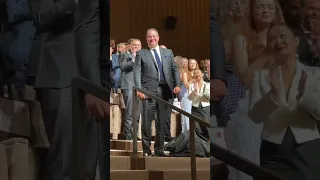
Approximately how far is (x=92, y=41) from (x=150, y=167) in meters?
2.30

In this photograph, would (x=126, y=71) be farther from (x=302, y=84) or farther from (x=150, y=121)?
(x=302, y=84)

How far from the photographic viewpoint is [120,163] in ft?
17.1

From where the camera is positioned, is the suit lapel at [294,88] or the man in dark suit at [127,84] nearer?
the suit lapel at [294,88]

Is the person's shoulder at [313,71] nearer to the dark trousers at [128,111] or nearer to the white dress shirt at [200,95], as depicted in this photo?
the dark trousers at [128,111]

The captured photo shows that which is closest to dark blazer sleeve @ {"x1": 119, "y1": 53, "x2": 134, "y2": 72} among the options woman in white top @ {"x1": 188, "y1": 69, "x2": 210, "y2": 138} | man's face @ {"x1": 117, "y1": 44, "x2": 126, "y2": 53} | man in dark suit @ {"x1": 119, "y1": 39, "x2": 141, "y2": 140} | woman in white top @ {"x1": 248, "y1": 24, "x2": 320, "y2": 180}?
man in dark suit @ {"x1": 119, "y1": 39, "x2": 141, "y2": 140}

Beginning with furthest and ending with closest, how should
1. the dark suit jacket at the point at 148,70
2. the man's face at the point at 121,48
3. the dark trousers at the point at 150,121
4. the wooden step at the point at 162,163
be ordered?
the man's face at the point at 121,48 < the dark suit jacket at the point at 148,70 < the dark trousers at the point at 150,121 < the wooden step at the point at 162,163

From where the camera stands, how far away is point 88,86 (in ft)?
11.1

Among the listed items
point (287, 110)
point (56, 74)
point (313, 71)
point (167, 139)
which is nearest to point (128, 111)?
point (167, 139)

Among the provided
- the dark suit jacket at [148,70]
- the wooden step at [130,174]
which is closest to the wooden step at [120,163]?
the wooden step at [130,174]

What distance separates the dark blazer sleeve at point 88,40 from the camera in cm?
338

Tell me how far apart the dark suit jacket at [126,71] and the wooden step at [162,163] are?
4.37 ft

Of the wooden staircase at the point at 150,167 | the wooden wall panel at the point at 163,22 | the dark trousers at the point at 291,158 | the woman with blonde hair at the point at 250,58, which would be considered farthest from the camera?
the wooden wall panel at the point at 163,22

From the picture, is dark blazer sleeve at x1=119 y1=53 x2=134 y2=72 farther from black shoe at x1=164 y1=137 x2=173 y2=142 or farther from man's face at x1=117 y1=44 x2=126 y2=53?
black shoe at x1=164 y1=137 x2=173 y2=142

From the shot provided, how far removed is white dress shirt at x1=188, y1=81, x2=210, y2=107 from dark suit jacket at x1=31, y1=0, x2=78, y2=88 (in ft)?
11.9
